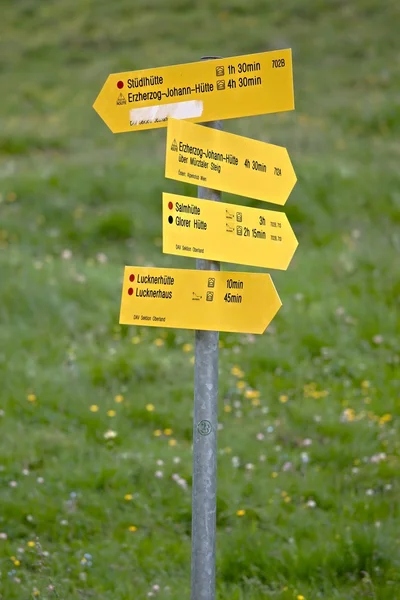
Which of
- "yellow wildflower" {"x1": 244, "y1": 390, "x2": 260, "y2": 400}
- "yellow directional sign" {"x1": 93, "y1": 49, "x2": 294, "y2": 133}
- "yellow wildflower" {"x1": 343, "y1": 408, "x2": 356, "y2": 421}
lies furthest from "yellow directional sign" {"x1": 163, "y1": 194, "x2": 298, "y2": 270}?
"yellow wildflower" {"x1": 244, "y1": 390, "x2": 260, "y2": 400}

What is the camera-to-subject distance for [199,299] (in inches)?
129

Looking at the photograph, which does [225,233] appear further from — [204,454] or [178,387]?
[178,387]

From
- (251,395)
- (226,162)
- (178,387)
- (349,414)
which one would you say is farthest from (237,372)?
(226,162)

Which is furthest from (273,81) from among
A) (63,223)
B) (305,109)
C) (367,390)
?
(305,109)

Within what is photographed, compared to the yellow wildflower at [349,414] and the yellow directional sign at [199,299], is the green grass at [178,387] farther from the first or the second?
the yellow directional sign at [199,299]

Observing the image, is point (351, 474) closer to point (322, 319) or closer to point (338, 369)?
point (338, 369)

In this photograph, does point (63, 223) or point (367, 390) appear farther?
point (63, 223)

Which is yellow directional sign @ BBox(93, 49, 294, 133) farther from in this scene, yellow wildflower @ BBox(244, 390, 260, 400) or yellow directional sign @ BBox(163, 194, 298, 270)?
yellow wildflower @ BBox(244, 390, 260, 400)

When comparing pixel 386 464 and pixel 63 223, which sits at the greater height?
pixel 63 223

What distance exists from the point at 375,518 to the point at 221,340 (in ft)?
10.3

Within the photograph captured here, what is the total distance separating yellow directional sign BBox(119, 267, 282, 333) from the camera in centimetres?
326

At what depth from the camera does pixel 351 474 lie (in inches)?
220

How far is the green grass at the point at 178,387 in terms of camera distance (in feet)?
14.9

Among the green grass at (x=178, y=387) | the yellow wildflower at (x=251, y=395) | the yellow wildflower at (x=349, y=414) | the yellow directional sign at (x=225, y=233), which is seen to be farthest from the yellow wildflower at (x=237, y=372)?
the yellow directional sign at (x=225, y=233)
